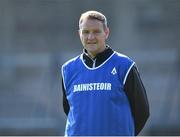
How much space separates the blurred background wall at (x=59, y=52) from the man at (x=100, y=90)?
403cm

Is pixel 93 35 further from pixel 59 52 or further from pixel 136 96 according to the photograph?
pixel 59 52

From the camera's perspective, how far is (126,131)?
98.5 inches

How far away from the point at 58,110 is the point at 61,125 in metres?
0.30

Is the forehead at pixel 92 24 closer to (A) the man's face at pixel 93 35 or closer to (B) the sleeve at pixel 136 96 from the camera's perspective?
(A) the man's face at pixel 93 35

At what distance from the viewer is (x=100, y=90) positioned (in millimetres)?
2486

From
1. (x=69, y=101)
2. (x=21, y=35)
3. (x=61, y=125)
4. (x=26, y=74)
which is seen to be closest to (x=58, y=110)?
(x=61, y=125)

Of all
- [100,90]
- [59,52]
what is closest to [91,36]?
[100,90]

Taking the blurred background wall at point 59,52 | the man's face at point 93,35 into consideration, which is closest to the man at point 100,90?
the man's face at point 93,35

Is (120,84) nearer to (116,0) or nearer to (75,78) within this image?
(75,78)

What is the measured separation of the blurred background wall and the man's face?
4.08m

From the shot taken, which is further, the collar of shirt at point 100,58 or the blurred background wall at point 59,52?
the blurred background wall at point 59,52

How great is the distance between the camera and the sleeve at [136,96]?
2531 mm

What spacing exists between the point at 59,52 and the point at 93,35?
516 centimetres

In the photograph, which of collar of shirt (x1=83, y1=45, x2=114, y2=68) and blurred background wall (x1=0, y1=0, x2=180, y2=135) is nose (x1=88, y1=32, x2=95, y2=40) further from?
blurred background wall (x1=0, y1=0, x2=180, y2=135)
